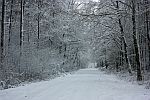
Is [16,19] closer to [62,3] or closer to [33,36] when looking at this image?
[33,36]

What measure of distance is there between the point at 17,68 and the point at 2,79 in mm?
4988

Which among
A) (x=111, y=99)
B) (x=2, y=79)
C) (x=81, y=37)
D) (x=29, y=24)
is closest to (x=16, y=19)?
(x=29, y=24)

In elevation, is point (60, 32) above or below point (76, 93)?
above

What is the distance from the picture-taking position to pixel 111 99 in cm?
1030

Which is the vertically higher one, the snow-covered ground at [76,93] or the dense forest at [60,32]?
the dense forest at [60,32]

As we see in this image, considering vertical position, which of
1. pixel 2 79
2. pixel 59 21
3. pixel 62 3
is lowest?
pixel 2 79

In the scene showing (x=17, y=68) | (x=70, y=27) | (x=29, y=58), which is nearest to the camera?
(x=17, y=68)

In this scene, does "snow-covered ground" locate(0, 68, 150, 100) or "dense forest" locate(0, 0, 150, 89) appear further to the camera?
"dense forest" locate(0, 0, 150, 89)

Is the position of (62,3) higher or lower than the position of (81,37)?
higher

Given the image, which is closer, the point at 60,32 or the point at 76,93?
the point at 76,93

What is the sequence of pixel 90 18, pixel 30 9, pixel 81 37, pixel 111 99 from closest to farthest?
pixel 111 99 → pixel 90 18 → pixel 30 9 → pixel 81 37

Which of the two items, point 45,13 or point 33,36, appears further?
point 33,36

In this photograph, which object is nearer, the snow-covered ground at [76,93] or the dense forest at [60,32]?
the snow-covered ground at [76,93]

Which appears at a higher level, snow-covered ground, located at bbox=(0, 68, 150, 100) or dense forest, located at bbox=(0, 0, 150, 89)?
dense forest, located at bbox=(0, 0, 150, 89)
